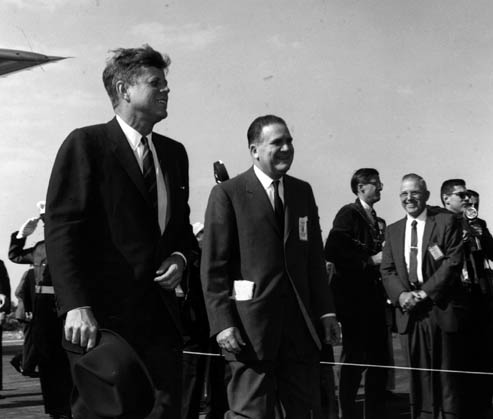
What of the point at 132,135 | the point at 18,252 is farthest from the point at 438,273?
the point at 18,252

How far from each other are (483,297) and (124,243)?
412cm

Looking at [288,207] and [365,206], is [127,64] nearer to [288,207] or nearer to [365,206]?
[288,207]

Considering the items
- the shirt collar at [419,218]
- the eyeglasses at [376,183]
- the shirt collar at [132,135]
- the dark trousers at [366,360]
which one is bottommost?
the dark trousers at [366,360]

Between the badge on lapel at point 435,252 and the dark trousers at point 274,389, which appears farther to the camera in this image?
the badge on lapel at point 435,252

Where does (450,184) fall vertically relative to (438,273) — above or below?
above

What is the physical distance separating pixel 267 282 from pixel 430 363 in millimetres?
1938

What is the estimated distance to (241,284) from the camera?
418 centimetres

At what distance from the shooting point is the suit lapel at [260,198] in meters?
4.23

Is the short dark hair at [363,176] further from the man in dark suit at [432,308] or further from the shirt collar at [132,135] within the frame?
the shirt collar at [132,135]

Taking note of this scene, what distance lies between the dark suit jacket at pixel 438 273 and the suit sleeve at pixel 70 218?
293 cm

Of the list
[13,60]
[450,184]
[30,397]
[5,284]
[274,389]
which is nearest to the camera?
[274,389]

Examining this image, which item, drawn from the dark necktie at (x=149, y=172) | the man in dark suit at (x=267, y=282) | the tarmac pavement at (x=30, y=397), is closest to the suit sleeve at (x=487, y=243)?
the tarmac pavement at (x=30, y=397)

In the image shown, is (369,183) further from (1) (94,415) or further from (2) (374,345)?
(1) (94,415)

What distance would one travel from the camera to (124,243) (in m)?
3.23
